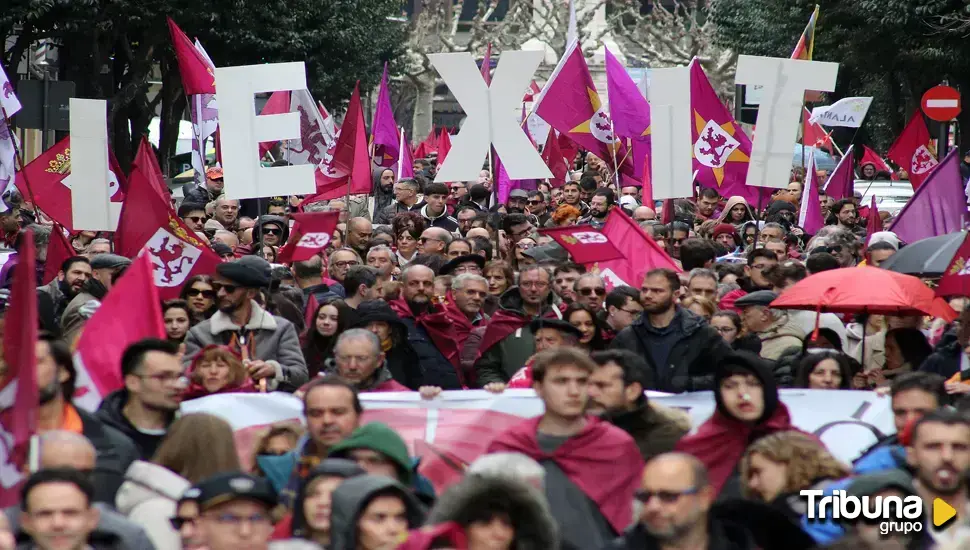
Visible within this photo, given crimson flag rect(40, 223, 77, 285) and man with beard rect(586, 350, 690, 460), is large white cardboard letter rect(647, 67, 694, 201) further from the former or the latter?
man with beard rect(586, 350, 690, 460)

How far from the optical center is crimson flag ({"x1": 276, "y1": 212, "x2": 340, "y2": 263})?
11.6 m

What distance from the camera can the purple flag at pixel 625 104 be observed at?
705 inches

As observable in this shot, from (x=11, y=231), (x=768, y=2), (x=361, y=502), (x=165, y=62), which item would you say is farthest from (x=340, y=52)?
(x=361, y=502)

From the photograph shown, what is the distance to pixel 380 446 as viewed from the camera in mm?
5992

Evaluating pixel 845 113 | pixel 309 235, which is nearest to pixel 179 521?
pixel 309 235

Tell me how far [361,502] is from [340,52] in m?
36.6

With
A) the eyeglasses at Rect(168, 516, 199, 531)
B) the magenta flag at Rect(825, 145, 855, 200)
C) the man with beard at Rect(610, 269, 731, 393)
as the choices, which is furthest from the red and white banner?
the magenta flag at Rect(825, 145, 855, 200)

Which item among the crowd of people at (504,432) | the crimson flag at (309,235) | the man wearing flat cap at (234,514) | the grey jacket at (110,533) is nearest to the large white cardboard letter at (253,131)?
the crimson flag at (309,235)

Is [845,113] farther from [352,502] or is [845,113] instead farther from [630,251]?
[352,502]

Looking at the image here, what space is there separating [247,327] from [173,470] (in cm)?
262

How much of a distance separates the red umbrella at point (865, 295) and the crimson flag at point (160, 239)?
133 inches

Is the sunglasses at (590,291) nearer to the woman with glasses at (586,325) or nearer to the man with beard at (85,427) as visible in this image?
the woman with glasses at (586,325)

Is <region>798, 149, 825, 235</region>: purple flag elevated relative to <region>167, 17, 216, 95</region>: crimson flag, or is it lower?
lower

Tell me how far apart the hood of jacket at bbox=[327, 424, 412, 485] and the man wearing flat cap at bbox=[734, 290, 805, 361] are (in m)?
3.95
